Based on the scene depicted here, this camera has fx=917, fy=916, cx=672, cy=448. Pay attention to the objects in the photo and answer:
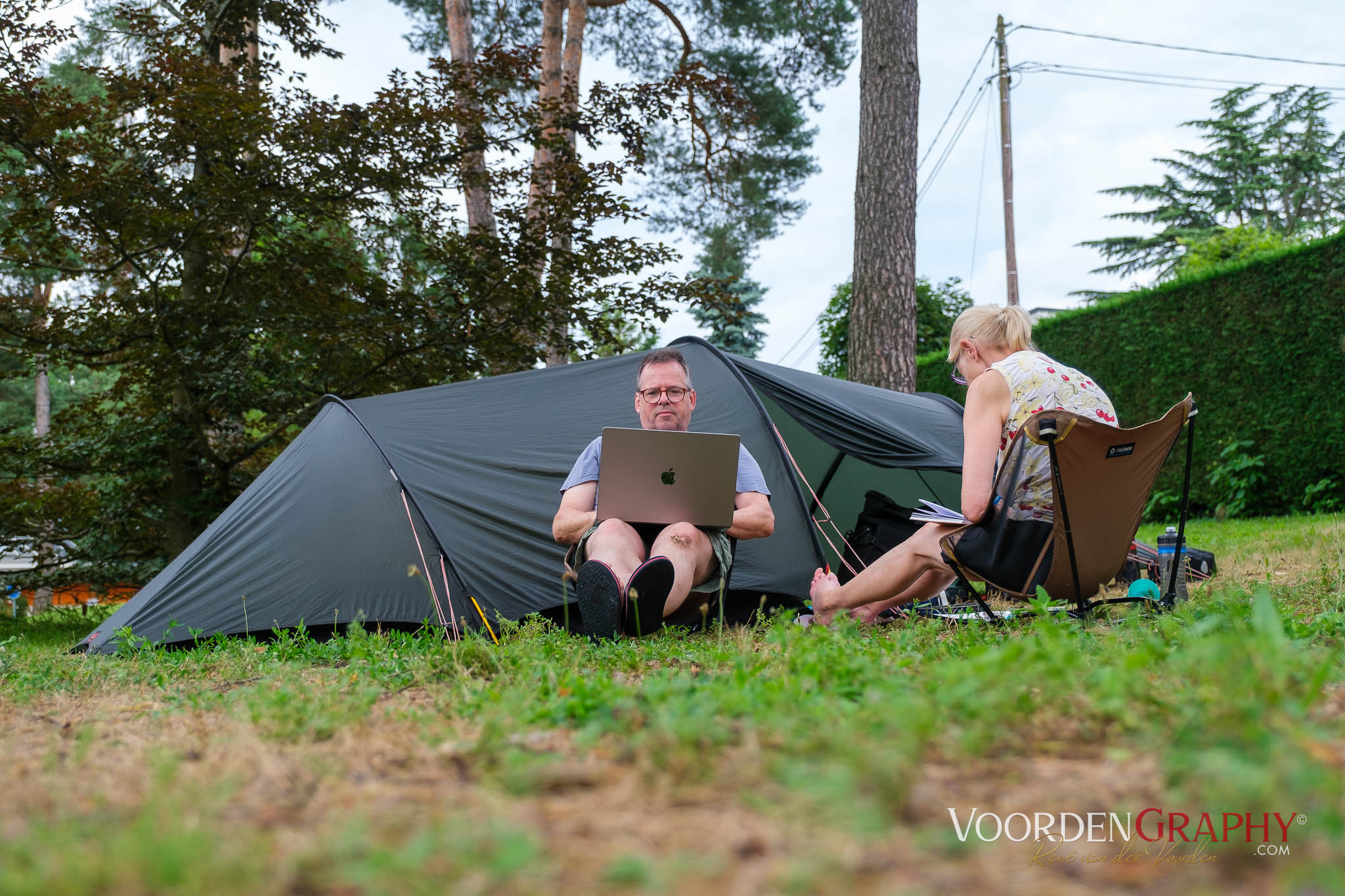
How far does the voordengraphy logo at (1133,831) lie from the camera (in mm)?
958

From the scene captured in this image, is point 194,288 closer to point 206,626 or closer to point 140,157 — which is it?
point 140,157

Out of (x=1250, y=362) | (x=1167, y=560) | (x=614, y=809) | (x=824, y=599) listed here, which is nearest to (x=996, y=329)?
(x=824, y=599)

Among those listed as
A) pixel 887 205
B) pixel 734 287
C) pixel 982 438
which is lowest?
pixel 982 438

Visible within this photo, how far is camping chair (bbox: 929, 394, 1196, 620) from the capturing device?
278 centimetres

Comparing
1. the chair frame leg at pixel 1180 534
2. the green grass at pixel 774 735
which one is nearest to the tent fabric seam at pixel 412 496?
the green grass at pixel 774 735

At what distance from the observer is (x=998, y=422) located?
2.96 metres

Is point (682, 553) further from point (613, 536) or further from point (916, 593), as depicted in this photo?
point (916, 593)

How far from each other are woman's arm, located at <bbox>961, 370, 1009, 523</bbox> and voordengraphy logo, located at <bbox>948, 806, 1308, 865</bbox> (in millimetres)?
1917

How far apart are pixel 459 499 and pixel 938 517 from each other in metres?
2.00

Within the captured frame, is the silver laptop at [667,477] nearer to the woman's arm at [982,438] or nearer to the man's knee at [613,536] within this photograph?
the man's knee at [613,536]

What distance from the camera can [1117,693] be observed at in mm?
1342

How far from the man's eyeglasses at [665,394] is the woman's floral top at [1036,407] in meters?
1.24

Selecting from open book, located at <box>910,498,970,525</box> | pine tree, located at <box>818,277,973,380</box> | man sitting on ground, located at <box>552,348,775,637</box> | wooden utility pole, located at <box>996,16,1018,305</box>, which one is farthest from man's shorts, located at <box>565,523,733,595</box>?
wooden utility pole, located at <box>996,16,1018,305</box>

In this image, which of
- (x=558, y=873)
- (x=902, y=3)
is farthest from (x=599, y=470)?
(x=902, y=3)
